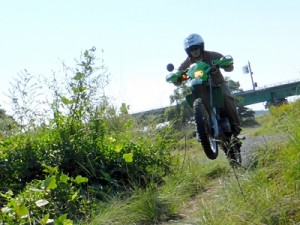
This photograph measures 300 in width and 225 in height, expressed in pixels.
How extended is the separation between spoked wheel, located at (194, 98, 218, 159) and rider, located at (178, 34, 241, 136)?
355mm

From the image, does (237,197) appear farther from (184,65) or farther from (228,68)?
(184,65)

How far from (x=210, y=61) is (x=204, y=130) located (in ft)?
3.59

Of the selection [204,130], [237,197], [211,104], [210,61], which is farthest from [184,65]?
[237,197]

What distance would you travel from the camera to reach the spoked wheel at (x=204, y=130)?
4.38m

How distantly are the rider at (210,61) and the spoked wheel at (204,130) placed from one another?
1.16 ft

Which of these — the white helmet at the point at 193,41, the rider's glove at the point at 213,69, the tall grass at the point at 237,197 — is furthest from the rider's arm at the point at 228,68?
the tall grass at the point at 237,197

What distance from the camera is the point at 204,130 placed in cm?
441

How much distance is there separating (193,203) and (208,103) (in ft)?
5.41

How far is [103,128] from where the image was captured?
4586mm

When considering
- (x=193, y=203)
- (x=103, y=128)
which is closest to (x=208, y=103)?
(x=103, y=128)

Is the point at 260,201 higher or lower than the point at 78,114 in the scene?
lower

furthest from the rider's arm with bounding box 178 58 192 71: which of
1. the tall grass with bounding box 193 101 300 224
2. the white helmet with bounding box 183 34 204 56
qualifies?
the tall grass with bounding box 193 101 300 224

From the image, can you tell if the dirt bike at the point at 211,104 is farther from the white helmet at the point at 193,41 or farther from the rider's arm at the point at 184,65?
the rider's arm at the point at 184,65

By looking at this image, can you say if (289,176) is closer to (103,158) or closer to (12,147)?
(103,158)
